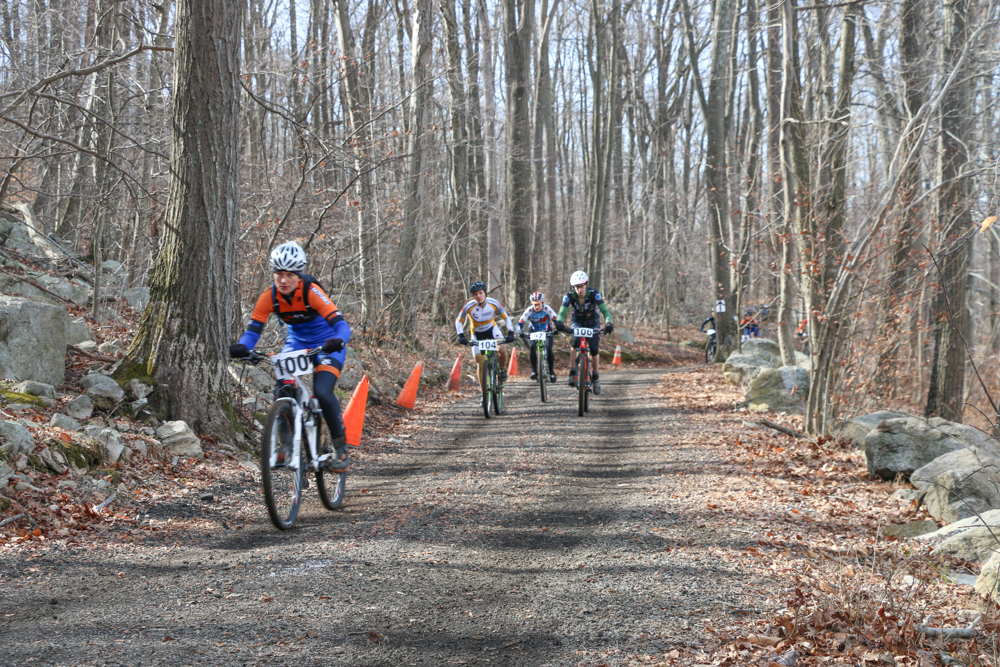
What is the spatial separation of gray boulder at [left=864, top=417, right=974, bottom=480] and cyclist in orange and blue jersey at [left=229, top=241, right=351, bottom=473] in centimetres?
590

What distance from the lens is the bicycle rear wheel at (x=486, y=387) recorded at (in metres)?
11.6

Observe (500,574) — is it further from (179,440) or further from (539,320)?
(539,320)

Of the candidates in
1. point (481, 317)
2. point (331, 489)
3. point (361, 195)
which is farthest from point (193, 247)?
point (361, 195)

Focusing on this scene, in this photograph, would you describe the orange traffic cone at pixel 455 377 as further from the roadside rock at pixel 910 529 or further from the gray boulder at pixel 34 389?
→ the roadside rock at pixel 910 529

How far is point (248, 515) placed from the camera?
629 centimetres

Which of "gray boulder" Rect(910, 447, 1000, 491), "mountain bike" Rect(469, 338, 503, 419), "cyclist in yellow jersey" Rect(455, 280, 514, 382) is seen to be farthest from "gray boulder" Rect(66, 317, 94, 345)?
"gray boulder" Rect(910, 447, 1000, 491)

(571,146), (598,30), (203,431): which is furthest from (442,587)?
(571,146)

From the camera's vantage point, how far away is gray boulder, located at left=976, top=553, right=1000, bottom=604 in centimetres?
449

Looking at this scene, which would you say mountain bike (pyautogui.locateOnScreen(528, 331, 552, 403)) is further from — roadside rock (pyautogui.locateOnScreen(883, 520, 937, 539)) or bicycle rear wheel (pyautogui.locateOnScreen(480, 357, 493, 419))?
roadside rock (pyautogui.locateOnScreen(883, 520, 937, 539))

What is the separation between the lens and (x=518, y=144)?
22094 millimetres

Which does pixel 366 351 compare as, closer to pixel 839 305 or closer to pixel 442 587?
pixel 839 305

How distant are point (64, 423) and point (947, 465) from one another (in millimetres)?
8600

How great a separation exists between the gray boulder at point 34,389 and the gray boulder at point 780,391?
10.4 m

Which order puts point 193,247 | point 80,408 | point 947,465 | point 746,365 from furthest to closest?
point 746,365
point 193,247
point 80,408
point 947,465
